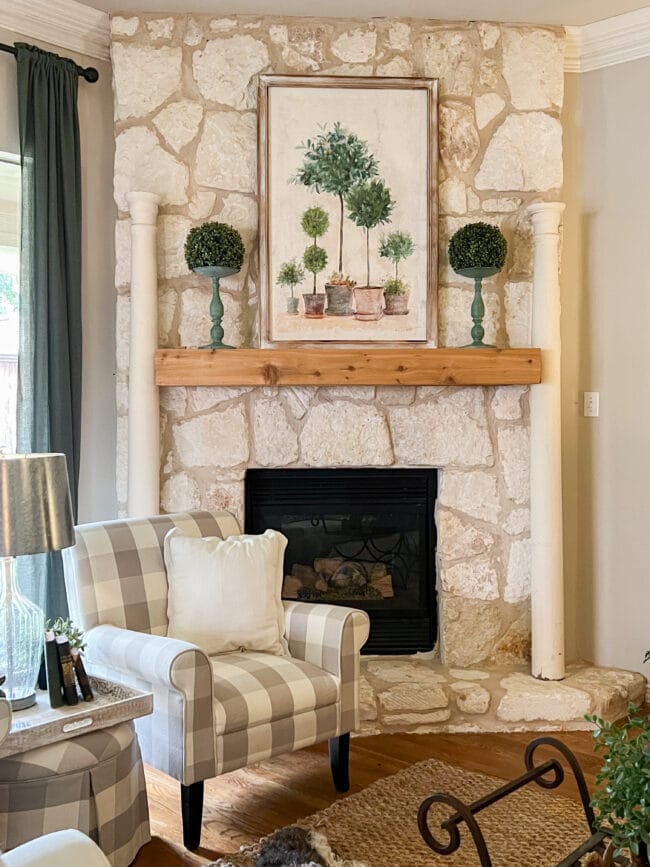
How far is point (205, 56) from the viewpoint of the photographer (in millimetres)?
3459

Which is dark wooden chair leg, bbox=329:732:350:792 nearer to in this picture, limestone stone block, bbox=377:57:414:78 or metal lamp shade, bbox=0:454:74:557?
metal lamp shade, bbox=0:454:74:557

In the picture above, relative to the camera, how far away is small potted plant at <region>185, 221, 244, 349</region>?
3.29m

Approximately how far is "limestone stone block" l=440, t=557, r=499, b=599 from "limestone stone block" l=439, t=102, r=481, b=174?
1.64 metres

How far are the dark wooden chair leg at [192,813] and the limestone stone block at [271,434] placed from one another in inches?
57.0

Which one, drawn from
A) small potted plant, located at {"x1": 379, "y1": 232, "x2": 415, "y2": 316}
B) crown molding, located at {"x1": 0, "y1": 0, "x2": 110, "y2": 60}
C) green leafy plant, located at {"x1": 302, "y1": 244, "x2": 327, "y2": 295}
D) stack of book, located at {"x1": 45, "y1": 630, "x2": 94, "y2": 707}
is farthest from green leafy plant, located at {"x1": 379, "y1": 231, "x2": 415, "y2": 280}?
stack of book, located at {"x1": 45, "y1": 630, "x2": 94, "y2": 707}

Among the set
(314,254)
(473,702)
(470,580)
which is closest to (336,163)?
(314,254)

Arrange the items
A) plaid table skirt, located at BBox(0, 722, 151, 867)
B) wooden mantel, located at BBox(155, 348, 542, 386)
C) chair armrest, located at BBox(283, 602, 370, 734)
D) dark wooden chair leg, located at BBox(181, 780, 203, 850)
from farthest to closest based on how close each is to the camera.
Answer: wooden mantel, located at BBox(155, 348, 542, 386)
chair armrest, located at BBox(283, 602, 370, 734)
dark wooden chair leg, located at BBox(181, 780, 203, 850)
plaid table skirt, located at BBox(0, 722, 151, 867)

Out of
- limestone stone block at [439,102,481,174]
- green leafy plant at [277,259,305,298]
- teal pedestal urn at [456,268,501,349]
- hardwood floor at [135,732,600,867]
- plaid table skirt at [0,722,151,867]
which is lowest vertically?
hardwood floor at [135,732,600,867]

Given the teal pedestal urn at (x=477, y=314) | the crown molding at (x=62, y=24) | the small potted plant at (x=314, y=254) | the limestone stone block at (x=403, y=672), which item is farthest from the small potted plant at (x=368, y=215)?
the limestone stone block at (x=403, y=672)

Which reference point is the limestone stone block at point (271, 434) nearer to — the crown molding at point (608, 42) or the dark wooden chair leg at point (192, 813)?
the dark wooden chair leg at point (192, 813)

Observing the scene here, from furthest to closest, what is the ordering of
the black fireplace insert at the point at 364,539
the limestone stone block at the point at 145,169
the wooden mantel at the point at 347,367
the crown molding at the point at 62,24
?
the black fireplace insert at the point at 364,539 < the limestone stone block at the point at 145,169 < the wooden mantel at the point at 347,367 < the crown molding at the point at 62,24

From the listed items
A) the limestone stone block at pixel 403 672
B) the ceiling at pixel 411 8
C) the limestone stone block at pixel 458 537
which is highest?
the ceiling at pixel 411 8

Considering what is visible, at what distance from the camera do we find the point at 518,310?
11.8 ft

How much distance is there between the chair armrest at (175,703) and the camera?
228 cm
